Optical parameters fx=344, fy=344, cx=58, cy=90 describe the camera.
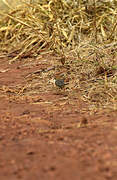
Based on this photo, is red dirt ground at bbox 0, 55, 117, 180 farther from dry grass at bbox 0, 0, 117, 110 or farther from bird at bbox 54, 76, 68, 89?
dry grass at bbox 0, 0, 117, 110

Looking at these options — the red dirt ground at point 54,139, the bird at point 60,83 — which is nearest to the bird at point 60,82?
the bird at point 60,83

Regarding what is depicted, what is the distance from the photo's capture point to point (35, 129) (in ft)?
5.21

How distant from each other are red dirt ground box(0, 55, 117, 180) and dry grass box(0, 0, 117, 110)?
286 mm

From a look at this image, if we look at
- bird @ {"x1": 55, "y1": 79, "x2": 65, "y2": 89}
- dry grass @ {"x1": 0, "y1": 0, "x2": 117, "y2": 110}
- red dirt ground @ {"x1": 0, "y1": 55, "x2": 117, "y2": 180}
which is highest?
dry grass @ {"x1": 0, "y1": 0, "x2": 117, "y2": 110}

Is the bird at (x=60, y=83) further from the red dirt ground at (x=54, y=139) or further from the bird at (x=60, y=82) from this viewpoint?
the red dirt ground at (x=54, y=139)

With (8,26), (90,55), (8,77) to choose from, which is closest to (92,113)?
(90,55)

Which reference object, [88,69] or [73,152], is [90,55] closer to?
[88,69]

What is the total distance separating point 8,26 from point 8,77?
52.8 inches

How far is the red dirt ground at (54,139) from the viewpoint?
1.15 m

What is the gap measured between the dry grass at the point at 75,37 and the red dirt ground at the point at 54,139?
11.3 inches

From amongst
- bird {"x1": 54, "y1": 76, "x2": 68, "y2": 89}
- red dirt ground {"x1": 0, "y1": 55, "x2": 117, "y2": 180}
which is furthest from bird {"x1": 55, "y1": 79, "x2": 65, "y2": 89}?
red dirt ground {"x1": 0, "y1": 55, "x2": 117, "y2": 180}

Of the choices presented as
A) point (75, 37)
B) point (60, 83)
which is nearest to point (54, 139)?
point (60, 83)

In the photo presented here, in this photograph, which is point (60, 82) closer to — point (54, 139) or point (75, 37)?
point (54, 139)

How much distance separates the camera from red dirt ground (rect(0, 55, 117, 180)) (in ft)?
3.76
